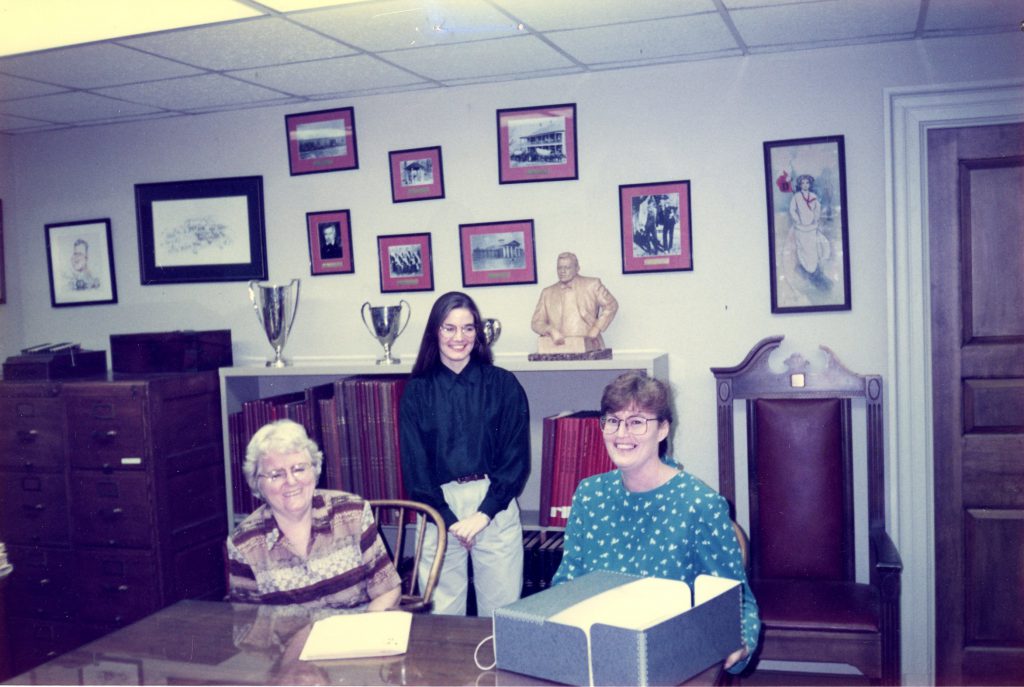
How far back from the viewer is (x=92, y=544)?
10.9ft

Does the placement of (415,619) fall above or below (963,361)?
below

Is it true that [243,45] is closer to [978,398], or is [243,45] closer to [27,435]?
[27,435]

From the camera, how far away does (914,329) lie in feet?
9.88

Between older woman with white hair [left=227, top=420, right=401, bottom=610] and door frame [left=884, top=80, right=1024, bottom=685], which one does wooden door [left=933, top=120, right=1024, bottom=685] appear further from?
older woman with white hair [left=227, top=420, right=401, bottom=610]

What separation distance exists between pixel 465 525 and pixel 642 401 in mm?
879

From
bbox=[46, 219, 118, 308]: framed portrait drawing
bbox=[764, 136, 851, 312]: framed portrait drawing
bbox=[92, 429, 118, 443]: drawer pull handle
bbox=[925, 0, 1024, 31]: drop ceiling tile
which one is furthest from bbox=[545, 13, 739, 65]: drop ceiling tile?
bbox=[46, 219, 118, 308]: framed portrait drawing

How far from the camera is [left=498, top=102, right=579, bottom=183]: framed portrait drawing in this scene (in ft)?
10.8

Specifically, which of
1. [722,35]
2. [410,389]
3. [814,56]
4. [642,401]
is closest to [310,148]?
[410,389]

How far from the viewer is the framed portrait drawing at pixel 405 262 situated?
350 cm

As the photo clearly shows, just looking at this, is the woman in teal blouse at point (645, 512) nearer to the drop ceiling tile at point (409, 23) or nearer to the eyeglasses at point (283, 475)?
the eyeglasses at point (283, 475)

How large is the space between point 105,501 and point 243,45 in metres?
1.75

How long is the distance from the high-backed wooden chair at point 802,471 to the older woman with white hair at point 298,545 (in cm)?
129

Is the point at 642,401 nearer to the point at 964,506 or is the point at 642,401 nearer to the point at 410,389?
the point at 410,389

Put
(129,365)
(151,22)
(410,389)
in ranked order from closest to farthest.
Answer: (151,22) → (410,389) → (129,365)
